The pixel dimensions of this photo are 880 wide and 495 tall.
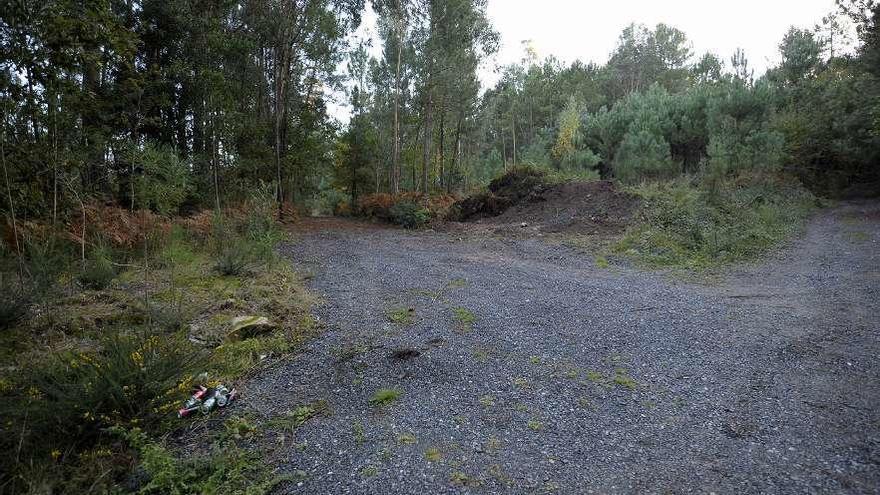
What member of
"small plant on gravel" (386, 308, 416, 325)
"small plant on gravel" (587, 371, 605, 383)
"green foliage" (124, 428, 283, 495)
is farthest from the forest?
"small plant on gravel" (587, 371, 605, 383)

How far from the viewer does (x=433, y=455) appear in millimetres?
2389

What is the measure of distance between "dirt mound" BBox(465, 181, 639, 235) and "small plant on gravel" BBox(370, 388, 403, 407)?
27.4ft

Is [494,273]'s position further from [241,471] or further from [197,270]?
[241,471]

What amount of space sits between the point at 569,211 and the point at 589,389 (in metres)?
10.3

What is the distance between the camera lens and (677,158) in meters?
17.5

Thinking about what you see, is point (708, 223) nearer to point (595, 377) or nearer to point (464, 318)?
point (464, 318)

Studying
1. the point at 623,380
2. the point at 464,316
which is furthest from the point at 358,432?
the point at 464,316

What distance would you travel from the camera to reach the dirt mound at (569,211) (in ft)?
36.7

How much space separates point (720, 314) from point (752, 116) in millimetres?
12625

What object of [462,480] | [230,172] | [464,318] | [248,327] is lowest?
[462,480]

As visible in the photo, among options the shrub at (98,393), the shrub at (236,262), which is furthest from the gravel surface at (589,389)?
the shrub at (236,262)

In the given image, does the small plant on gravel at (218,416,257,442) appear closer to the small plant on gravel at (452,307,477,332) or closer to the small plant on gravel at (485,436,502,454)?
the small plant on gravel at (485,436,502,454)

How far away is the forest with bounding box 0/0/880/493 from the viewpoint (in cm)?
265

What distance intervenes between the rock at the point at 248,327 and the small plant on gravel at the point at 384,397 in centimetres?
162
